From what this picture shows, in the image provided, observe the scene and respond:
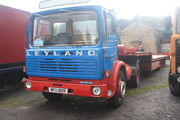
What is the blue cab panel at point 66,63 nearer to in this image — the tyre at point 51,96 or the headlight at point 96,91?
the headlight at point 96,91

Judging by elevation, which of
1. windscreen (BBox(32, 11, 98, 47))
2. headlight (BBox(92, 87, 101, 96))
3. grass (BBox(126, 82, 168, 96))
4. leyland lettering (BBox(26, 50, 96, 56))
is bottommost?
grass (BBox(126, 82, 168, 96))

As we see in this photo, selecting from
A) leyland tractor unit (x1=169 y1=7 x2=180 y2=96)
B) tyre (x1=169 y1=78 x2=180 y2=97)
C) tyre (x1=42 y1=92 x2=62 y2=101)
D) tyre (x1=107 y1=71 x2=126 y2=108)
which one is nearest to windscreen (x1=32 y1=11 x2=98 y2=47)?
tyre (x1=107 y1=71 x2=126 y2=108)

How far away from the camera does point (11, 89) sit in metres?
7.31

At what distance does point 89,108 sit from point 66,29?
2094 mm

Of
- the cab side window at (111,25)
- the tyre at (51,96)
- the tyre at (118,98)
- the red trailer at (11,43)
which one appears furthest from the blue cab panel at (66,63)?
the red trailer at (11,43)

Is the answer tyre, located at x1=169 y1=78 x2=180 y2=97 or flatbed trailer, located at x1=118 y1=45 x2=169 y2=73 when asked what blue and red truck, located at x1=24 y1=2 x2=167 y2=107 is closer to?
tyre, located at x1=169 y1=78 x2=180 y2=97

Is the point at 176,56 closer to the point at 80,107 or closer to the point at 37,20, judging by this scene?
the point at 80,107

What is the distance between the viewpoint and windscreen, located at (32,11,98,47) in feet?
13.6

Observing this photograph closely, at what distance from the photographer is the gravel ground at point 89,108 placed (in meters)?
4.31

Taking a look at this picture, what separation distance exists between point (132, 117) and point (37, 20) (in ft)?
10.6

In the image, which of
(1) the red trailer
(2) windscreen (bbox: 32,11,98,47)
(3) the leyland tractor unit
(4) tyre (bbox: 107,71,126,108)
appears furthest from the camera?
(1) the red trailer

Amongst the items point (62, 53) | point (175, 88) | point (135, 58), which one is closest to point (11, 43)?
point (62, 53)

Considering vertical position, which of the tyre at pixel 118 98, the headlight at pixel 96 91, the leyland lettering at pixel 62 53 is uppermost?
the leyland lettering at pixel 62 53

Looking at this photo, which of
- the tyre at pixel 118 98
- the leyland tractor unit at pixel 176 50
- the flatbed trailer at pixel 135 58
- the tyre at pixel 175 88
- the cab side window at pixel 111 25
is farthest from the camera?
the flatbed trailer at pixel 135 58
